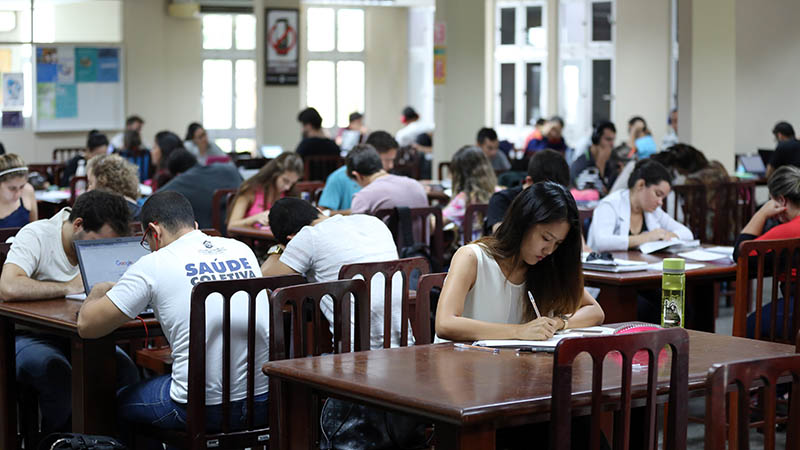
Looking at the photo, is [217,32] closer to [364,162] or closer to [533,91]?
[533,91]

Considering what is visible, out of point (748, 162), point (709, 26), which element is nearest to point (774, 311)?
point (709, 26)

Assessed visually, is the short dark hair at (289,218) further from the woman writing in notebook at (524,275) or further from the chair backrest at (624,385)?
the chair backrest at (624,385)

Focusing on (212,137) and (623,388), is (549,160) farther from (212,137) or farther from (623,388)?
(212,137)

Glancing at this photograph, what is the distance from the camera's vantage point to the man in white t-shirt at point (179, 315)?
3.18m

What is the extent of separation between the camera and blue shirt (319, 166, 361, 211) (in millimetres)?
6762

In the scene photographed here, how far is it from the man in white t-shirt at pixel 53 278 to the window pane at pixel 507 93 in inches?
496

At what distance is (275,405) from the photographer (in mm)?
2695

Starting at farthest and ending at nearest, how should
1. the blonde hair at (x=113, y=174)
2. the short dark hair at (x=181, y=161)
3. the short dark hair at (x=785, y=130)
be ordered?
the short dark hair at (x=785, y=130) → the short dark hair at (x=181, y=161) → the blonde hair at (x=113, y=174)

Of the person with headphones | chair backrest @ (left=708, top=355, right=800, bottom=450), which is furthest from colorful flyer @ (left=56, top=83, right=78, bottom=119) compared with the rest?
chair backrest @ (left=708, top=355, right=800, bottom=450)

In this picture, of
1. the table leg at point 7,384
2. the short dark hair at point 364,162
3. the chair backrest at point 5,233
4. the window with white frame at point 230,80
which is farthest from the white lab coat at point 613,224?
the window with white frame at point 230,80

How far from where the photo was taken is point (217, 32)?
13945 mm

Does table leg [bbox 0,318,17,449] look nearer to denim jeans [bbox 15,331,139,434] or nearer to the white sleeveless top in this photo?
denim jeans [bbox 15,331,139,434]

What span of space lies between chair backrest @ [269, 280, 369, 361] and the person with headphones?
17.2 ft

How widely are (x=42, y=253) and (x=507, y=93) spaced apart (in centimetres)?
1277
